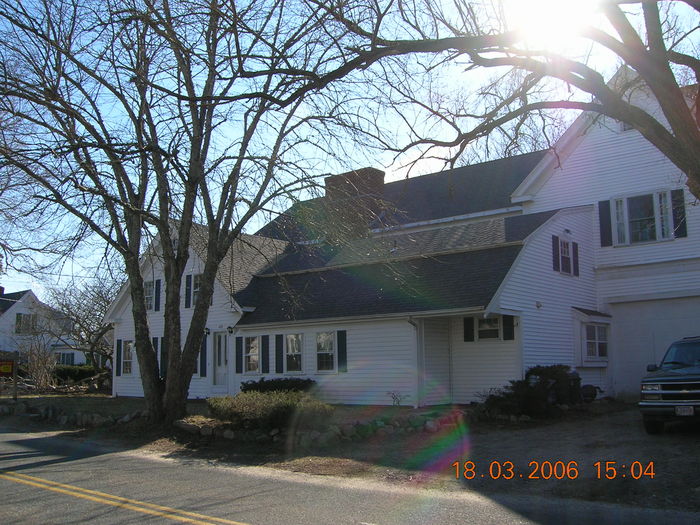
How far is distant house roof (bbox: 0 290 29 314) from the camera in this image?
60.1 m

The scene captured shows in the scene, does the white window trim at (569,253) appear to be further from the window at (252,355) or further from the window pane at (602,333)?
the window at (252,355)

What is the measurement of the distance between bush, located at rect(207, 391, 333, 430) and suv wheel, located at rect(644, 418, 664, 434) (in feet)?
20.4

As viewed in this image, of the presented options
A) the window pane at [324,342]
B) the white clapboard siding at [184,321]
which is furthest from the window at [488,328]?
the white clapboard siding at [184,321]

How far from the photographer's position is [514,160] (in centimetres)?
2769

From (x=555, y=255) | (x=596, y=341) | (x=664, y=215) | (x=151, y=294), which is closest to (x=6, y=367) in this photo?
(x=151, y=294)

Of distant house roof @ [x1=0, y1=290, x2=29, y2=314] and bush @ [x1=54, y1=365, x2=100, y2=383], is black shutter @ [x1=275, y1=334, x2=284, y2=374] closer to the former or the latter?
bush @ [x1=54, y1=365, x2=100, y2=383]

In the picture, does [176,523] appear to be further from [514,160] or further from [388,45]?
[514,160]

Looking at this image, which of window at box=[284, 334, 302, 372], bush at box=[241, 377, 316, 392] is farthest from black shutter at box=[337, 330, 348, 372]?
window at box=[284, 334, 302, 372]

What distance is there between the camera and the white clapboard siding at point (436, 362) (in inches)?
742

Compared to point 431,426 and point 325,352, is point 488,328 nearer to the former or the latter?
point 325,352

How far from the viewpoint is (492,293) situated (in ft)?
57.1

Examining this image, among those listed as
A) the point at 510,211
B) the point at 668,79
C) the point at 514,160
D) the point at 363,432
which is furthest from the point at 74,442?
the point at 514,160

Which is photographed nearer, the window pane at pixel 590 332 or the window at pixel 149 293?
the window pane at pixel 590 332

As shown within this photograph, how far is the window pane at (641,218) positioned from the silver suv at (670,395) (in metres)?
9.71
